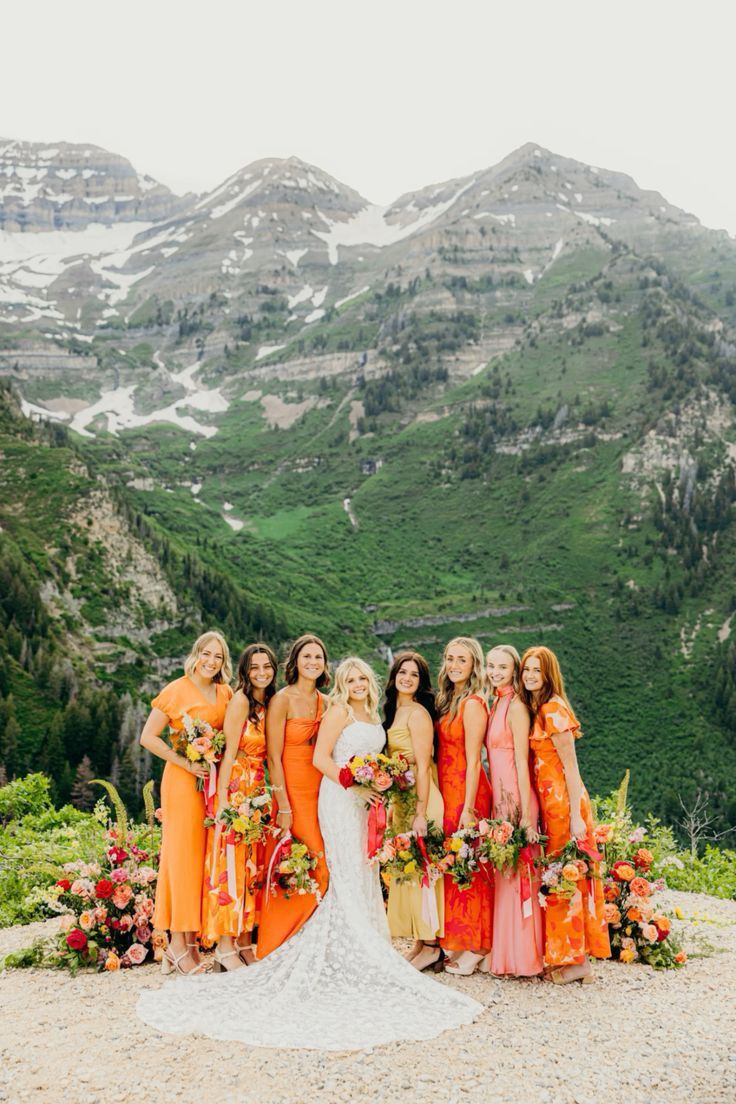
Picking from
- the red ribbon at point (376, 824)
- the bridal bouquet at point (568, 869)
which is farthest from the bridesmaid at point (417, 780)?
the bridal bouquet at point (568, 869)

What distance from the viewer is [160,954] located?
992 centimetres

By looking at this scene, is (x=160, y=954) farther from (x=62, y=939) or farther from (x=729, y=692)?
(x=729, y=692)

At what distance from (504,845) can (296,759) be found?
2.42 m

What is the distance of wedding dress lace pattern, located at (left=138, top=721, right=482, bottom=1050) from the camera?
24.5 feet

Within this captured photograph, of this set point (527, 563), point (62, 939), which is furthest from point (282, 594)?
point (62, 939)

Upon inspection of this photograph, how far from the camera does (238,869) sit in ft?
30.8

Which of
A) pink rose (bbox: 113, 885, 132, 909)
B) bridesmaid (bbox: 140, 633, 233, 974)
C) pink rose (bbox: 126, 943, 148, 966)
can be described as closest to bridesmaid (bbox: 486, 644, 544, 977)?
bridesmaid (bbox: 140, 633, 233, 974)

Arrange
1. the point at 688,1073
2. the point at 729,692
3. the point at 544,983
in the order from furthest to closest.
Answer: the point at 729,692, the point at 544,983, the point at 688,1073

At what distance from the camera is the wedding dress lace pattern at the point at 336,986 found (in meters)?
7.48

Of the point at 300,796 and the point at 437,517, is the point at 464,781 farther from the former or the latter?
the point at 437,517

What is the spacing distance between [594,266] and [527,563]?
102 m

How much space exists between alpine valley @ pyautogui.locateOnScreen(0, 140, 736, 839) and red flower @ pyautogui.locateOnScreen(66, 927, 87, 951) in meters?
31.8

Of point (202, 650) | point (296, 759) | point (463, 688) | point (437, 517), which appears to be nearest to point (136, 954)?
point (296, 759)

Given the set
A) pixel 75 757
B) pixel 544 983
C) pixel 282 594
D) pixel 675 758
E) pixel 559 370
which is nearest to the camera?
pixel 544 983
